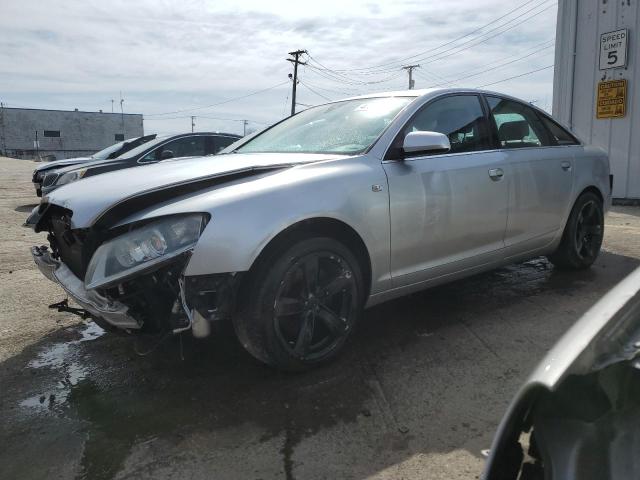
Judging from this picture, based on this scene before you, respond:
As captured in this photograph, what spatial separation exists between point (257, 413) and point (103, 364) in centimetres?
121

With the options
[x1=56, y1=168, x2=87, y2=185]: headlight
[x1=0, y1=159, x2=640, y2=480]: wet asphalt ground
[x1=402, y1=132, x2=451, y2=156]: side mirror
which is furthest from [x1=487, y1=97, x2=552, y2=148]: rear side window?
[x1=56, y1=168, x2=87, y2=185]: headlight

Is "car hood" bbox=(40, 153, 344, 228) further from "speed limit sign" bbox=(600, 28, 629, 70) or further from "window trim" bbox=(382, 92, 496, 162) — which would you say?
"speed limit sign" bbox=(600, 28, 629, 70)

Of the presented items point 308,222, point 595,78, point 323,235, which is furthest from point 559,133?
point 595,78

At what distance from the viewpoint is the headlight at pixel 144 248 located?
2486 millimetres

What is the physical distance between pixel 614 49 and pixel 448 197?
25.2 ft

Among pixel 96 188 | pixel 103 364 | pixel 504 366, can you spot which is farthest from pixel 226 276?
pixel 504 366

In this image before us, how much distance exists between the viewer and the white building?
63.7 metres

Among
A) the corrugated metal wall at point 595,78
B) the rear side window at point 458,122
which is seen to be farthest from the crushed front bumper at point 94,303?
the corrugated metal wall at point 595,78

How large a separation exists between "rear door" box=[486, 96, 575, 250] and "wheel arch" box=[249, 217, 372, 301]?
1418mm

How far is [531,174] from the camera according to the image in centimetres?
418

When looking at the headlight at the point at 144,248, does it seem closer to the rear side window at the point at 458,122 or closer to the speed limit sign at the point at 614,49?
A: the rear side window at the point at 458,122

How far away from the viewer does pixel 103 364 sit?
11.0 feet

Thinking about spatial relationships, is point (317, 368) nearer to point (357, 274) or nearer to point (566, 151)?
point (357, 274)

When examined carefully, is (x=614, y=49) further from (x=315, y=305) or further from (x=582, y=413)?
(x=582, y=413)
